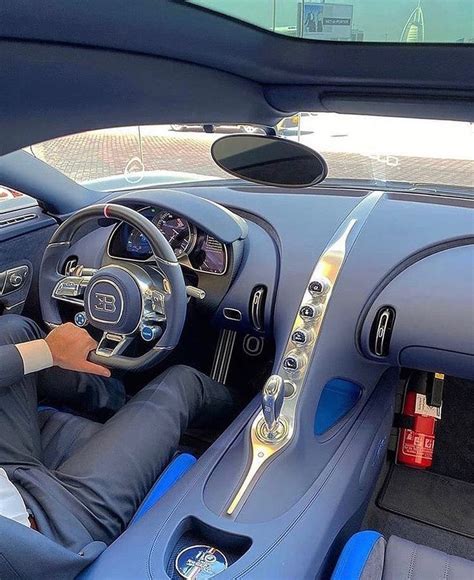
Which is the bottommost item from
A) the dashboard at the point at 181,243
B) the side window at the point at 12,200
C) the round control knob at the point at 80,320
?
the round control knob at the point at 80,320

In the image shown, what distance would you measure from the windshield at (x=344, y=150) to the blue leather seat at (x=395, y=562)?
0.96m

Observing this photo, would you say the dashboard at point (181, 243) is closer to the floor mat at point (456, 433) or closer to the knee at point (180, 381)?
the knee at point (180, 381)

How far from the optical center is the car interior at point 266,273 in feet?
3.68

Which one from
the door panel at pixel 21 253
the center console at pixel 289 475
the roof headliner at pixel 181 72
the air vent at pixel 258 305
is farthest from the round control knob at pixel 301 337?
the door panel at pixel 21 253

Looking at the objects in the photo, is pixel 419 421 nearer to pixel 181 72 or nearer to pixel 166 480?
pixel 166 480

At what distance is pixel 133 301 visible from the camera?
1570 mm

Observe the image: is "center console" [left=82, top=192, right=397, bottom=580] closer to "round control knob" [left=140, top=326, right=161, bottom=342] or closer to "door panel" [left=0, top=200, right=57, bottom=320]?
"round control knob" [left=140, top=326, right=161, bottom=342]

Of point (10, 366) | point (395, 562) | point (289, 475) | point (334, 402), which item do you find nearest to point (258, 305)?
point (334, 402)

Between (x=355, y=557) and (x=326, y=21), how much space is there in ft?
3.62

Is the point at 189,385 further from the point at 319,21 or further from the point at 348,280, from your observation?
the point at 319,21

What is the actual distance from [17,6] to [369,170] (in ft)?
4.62

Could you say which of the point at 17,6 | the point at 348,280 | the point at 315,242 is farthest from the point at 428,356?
the point at 17,6

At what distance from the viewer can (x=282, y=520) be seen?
1234 millimetres

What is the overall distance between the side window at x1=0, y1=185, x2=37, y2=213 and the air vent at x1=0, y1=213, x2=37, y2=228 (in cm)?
4
